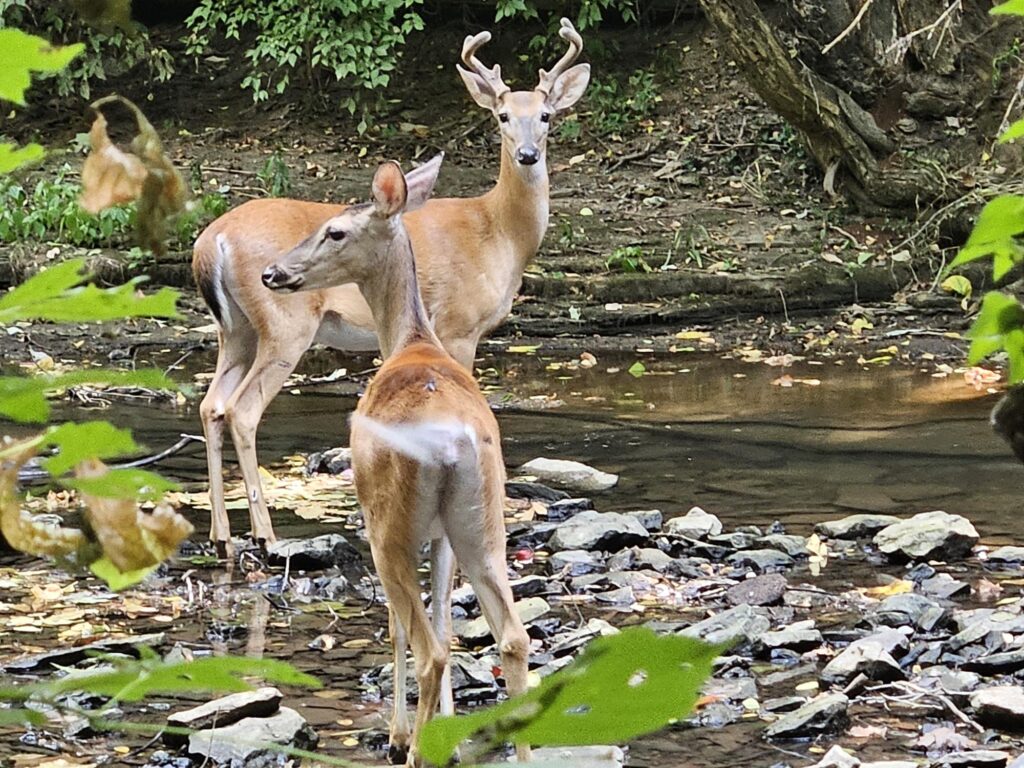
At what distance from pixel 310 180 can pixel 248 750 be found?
11.0 m

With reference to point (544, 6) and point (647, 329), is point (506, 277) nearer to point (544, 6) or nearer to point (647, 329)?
point (647, 329)

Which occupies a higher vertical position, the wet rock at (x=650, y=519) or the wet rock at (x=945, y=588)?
the wet rock at (x=945, y=588)

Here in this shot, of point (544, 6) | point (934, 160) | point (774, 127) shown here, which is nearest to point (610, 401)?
point (934, 160)

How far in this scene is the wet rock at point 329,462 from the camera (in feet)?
27.9

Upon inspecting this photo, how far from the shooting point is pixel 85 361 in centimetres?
1123

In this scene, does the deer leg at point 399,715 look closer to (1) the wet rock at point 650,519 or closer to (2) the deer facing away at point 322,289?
(2) the deer facing away at point 322,289

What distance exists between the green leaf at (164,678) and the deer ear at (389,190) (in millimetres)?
4738

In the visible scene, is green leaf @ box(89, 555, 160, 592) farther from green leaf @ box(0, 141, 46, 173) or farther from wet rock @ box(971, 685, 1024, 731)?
wet rock @ box(971, 685, 1024, 731)

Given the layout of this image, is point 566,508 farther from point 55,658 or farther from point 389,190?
point 55,658

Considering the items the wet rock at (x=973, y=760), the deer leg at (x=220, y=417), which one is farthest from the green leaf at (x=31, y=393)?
the deer leg at (x=220, y=417)

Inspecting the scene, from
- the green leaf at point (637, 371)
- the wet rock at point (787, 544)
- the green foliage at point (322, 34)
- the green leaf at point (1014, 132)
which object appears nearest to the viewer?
the green leaf at point (1014, 132)

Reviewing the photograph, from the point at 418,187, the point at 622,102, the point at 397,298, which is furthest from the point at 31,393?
the point at 622,102

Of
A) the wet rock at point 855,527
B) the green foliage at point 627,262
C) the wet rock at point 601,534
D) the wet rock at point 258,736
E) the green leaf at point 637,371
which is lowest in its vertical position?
the green leaf at point 637,371

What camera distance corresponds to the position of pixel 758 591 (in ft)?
20.4
